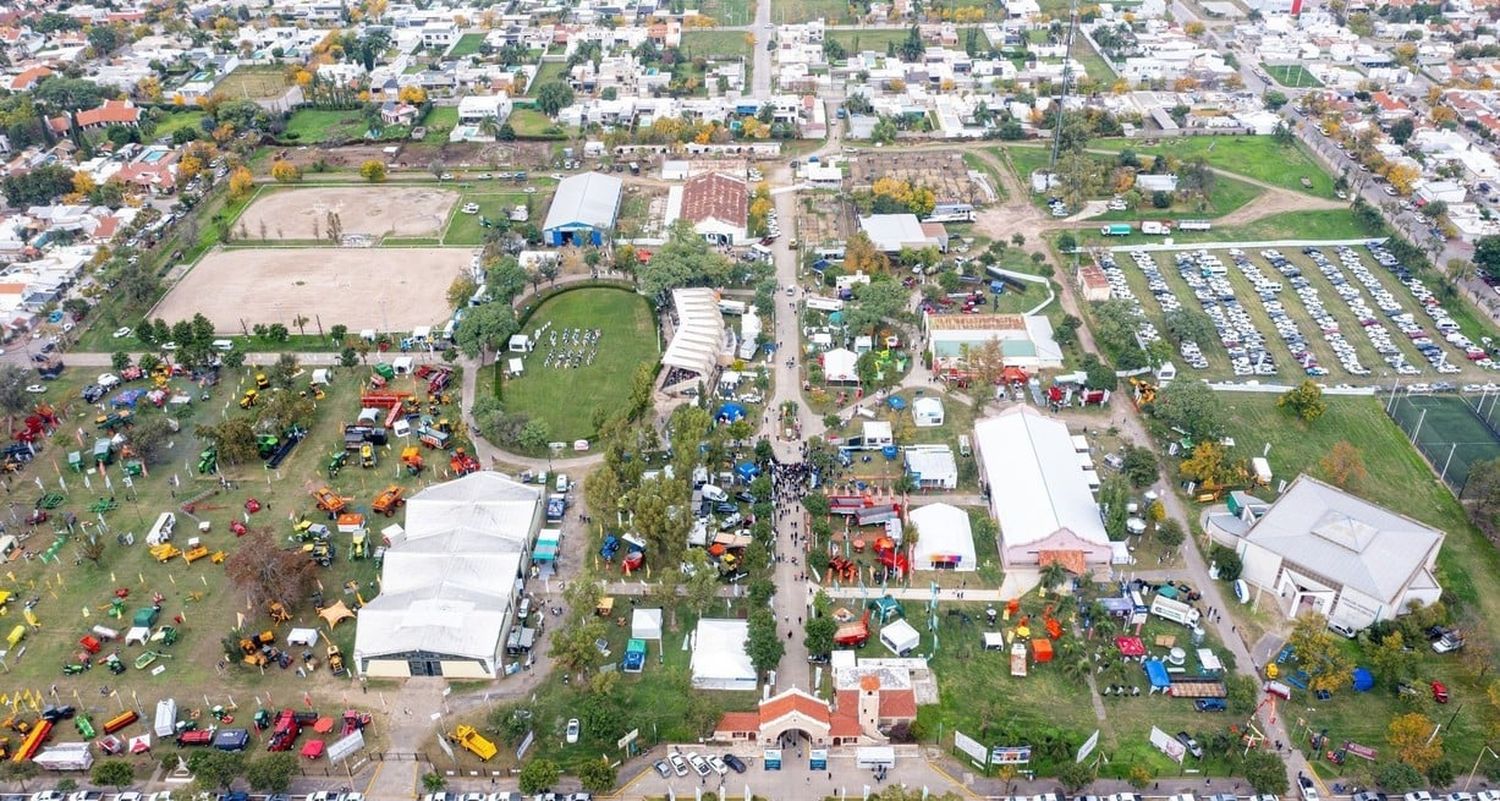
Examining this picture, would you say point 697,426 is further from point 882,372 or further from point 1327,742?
point 1327,742

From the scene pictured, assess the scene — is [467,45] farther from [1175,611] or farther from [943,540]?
[1175,611]

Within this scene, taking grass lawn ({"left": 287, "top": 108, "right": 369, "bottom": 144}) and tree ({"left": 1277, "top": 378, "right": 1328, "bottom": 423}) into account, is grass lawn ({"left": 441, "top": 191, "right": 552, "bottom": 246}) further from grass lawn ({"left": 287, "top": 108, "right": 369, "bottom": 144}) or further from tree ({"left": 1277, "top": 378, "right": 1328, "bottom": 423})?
tree ({"left": 1277, "top": 378, "right": 1328, "bottom": 423})

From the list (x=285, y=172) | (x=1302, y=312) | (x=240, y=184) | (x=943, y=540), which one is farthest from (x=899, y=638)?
(x=285, y=172)

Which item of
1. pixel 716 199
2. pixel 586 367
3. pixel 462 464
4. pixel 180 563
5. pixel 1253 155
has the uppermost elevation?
pixel 716 199

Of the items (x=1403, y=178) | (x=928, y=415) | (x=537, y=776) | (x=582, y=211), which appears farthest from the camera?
(x=1403, y=178)

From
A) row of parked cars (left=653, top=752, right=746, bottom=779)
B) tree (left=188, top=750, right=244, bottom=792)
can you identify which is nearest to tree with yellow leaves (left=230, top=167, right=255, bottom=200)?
tree (left=188, top=750, right=244, bottom=792)
